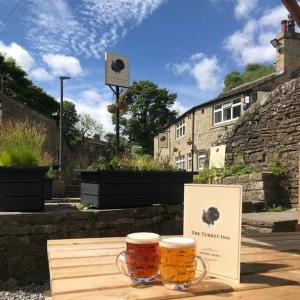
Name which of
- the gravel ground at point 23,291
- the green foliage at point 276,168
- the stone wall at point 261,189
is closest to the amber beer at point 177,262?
the gravel ground at point 23,291

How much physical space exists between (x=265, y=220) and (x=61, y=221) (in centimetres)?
277

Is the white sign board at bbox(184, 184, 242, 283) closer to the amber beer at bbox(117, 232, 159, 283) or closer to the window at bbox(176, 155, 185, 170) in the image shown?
the amber beer at bbox(117, 232, 159, 283)

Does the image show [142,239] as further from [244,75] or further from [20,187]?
[244,75]

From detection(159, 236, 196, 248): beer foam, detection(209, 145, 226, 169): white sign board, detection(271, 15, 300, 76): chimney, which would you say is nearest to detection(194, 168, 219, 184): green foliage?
detection(209, 145, 226, 169): white sign board

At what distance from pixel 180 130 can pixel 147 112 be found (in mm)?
18115

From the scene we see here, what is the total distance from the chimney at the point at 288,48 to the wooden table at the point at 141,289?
16762mm

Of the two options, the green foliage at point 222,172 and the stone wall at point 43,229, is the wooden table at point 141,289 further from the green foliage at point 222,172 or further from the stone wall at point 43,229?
the green foliage at point 222,172

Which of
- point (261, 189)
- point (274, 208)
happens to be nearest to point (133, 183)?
point (274, 208)

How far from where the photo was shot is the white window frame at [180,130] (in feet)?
80.5

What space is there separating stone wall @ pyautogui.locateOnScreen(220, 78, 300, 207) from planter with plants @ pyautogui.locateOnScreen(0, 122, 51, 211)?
5552 millimetres

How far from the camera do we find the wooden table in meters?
1.09

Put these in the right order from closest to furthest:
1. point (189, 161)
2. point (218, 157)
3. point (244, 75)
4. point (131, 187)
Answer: point (131, 187)
point (218, 157)
point (189, 161)
point (244, 75)

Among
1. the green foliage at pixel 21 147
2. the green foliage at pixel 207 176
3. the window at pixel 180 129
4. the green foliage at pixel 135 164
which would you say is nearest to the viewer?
the green foliage at pixel 21 147

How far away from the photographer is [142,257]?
1.14 m
